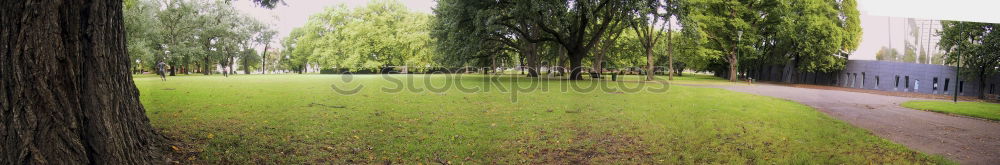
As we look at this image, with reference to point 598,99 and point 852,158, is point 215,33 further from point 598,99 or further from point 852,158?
point 852,158

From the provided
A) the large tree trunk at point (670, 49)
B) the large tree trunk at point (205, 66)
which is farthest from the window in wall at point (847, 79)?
the large tree trunk at point (205, 66)

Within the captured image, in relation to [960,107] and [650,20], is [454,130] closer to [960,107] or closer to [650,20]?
[960,107]

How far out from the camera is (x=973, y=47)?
2979 millimetres

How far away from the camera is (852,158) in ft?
10.3

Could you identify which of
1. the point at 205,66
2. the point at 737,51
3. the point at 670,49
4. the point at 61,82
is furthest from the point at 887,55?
the point at 61,82

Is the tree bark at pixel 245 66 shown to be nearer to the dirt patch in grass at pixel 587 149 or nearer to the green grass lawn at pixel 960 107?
the dirt patch in grass at pixel 587 149

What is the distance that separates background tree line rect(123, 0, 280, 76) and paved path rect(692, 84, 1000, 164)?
13.5 ft

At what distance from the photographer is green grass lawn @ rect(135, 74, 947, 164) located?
120 inches

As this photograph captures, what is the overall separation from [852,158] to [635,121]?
157 cm

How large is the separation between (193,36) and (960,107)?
17.8 ft

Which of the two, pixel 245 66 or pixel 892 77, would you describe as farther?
pixel 245 66

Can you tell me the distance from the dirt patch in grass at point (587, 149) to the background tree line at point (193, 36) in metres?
2.18

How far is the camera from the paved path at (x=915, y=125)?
296 cm

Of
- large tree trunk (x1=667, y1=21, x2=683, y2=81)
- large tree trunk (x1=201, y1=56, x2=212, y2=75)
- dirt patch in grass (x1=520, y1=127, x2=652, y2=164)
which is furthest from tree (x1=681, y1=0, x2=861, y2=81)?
large tree trunk (x1=201, y1=56, x2=212, y2=75)
